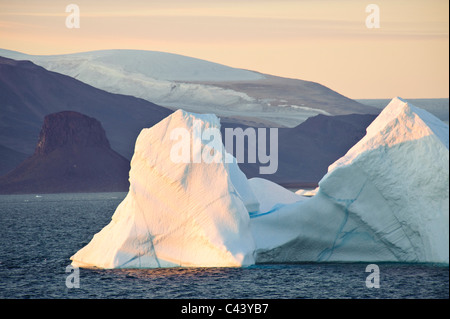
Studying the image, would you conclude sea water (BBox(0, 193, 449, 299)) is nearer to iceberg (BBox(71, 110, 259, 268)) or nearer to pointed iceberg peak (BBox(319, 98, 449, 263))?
iceberg (BBox(71, 110, 259, 268))

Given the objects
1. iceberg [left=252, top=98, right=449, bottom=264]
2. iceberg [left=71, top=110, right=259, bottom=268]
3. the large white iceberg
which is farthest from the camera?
iceberg [left=71, top=110, right=259, bottom=268]

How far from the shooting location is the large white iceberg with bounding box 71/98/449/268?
29.7m

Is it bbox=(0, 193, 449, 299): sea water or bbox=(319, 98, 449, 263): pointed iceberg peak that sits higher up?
bbox=(319, 98, 449, 263): pointed iceberg peak

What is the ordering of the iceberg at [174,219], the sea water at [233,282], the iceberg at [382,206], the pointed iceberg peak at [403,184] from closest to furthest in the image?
the sea water at [233,282] < the pointed iceberg peak at [403,184] < the iceberg at [382,206] < the iceberg at [174,219]

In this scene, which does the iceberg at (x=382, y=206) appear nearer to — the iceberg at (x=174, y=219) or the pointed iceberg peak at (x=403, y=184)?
the pointed iceberg peak at (x=403, y=184)

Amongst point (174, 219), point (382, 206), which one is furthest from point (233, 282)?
point (382, 206)

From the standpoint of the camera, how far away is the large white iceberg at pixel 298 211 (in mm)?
29734

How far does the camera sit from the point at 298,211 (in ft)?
105

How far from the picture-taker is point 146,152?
104 ft

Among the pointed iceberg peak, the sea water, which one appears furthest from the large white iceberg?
the sea water

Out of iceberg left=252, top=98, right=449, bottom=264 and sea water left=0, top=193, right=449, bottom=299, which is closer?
sea water left=0, top=193, right=449, bottom=299

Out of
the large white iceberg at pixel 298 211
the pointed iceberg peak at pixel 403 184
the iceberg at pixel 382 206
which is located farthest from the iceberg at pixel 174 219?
the pointed iceberg peak at pixel 403 184

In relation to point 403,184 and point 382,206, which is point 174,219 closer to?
point 382,206
